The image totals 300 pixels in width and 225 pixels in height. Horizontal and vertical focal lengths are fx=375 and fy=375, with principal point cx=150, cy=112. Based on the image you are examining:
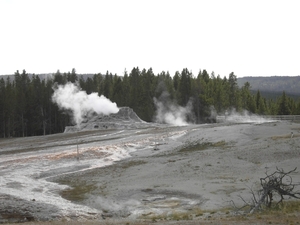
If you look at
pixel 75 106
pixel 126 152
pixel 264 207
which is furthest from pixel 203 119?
pixel 264 207

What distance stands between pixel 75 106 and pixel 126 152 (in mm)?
48928

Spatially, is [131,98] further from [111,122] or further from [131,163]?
[131,163]

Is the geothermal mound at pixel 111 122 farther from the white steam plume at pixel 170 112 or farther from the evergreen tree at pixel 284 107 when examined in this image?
the evergreen tree at pixel 284 107

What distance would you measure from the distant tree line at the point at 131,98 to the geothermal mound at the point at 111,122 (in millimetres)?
14658

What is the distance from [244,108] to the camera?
4515 inches

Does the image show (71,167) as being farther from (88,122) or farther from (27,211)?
(88,122)

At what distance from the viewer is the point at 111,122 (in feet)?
256

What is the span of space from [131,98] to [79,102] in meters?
17.8

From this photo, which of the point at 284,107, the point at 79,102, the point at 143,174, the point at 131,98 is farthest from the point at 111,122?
the point at 284,107

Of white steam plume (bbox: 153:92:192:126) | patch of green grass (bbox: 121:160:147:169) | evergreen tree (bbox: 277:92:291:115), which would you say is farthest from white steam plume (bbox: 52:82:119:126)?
evergreen tree (bbox: 277:92:291:115)

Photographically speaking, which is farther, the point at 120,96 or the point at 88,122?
the point at 120,96

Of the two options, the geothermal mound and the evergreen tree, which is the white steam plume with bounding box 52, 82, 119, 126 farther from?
the evergreen tree

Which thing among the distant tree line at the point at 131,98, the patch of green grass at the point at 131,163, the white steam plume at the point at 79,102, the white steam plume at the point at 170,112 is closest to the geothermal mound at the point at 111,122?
the white steam plume at the point at 79,102

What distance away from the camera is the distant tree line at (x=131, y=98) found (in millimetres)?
88625
